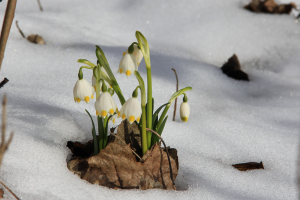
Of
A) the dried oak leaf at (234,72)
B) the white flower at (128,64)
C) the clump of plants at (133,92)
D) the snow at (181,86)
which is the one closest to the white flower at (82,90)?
the clump of plants at (133,92)

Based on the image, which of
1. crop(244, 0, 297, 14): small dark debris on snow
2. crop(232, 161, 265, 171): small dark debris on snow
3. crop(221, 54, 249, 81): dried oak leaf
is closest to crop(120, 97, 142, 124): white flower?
crop(232, 161, 265, 171): small dark debris on snow

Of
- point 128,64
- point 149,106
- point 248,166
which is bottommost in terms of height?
point 248,166

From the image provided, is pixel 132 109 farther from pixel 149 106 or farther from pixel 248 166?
pixel 248 166

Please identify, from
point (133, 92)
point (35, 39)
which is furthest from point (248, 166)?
point (35, 39)

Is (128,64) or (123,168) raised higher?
(128,64)

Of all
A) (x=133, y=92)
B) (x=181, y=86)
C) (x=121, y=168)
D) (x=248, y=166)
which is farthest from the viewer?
(x=181, y=86)

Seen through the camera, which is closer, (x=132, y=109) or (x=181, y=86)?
(x=132, y=109)

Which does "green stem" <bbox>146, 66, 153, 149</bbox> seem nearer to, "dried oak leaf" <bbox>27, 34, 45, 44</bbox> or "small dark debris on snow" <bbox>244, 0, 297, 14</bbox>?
"dried oak leaf" <bbox>27, 34, 45, 44</bbox>
